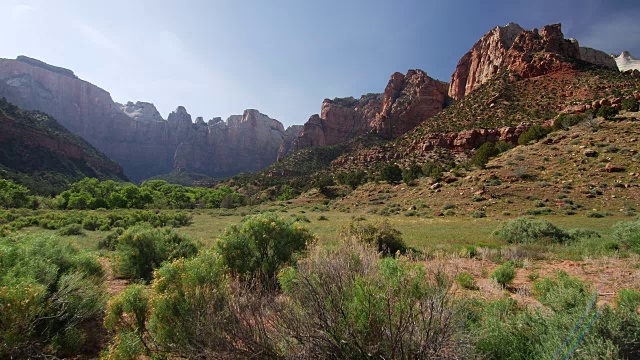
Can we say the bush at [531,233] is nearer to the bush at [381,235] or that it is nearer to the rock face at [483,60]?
the bush at [381,235]

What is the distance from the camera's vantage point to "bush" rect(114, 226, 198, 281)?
803 centimetres

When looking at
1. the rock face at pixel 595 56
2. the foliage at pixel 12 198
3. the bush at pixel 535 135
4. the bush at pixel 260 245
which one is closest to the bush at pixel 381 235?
the bush at pixel 260 245

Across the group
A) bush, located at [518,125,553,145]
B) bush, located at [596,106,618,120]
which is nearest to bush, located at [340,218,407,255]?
bush, located at [518,125,553,145]

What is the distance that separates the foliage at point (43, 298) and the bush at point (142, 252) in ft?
6.64

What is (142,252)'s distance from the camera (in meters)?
8.20

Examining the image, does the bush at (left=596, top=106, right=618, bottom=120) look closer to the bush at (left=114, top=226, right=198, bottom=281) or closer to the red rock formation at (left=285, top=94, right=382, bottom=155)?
the bush at (left=114, top=226, right=198, bottom=281)

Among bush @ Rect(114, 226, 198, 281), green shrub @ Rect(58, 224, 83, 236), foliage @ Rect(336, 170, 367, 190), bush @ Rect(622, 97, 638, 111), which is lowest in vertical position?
green shrub @ Rect(58, 224, 83, 236)

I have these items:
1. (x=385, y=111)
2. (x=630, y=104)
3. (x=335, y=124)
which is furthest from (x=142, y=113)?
(x=630, y=104)

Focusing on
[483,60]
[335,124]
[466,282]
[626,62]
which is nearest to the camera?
[466,282]

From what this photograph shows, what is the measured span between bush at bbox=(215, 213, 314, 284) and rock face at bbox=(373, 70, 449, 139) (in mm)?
83829

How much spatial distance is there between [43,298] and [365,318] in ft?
14.3

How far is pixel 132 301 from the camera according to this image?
4.08m

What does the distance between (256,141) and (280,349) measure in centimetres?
18862

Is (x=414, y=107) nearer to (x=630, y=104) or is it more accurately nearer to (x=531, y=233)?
(x=630, y=104)
